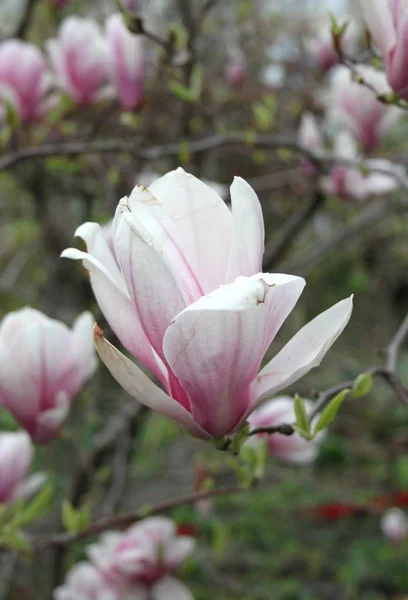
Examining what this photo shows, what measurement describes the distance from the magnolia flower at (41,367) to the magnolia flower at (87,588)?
0.37 metres

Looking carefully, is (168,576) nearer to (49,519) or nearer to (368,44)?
(368,44)

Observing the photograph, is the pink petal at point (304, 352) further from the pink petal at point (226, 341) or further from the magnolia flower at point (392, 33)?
the magnolia flower at point (392, 33)

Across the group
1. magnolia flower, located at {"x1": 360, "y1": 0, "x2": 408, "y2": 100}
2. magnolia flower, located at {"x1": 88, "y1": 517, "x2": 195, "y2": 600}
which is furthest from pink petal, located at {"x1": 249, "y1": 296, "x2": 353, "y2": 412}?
magnolia flower, located at {"x1": 88, "y1": 517, "x2": 195, "y2": 600}

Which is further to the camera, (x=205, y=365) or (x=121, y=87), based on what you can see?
(x=121, y=87)

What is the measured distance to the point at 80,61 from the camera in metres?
1.07

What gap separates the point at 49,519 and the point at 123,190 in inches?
59.7

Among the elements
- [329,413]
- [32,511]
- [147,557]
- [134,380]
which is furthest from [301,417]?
[147,557]

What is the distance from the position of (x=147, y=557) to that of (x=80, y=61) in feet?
2.61

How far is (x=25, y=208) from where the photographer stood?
8.75 ft

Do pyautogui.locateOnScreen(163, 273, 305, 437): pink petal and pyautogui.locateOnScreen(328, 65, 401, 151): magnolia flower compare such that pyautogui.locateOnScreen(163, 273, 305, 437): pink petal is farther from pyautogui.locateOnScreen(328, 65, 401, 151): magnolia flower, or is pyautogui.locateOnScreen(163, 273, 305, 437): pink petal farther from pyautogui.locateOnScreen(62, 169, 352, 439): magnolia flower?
pyautogui.locateOnScreen(328, 65, 401, 151): magnolia flower

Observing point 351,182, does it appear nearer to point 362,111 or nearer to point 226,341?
point 362,111

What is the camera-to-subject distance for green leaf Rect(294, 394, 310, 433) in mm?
434

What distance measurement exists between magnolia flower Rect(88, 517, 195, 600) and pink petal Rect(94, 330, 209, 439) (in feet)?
1.77

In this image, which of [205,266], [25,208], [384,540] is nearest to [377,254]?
[384,540]
